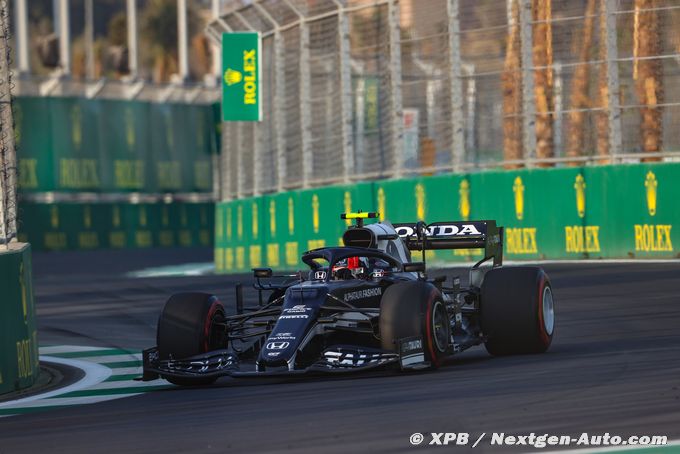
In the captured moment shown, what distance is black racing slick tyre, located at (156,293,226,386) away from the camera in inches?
472

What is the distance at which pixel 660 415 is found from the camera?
8211 mm

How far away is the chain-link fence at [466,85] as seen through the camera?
24.5m

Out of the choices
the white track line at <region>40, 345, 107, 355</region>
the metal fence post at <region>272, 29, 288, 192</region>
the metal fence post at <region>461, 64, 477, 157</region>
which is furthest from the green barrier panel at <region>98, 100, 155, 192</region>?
the white track line at <region>40, 345, 107, 355</region>

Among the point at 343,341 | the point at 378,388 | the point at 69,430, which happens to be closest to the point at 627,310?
Answer: the point at 343,341

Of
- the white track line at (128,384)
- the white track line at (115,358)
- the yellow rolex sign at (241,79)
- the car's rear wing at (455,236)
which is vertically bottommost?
the white track line at (115,358)

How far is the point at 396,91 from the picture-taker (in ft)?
93.7

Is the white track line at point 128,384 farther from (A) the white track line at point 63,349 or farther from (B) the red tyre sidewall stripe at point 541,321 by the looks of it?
(A) the white track line at point 63,349

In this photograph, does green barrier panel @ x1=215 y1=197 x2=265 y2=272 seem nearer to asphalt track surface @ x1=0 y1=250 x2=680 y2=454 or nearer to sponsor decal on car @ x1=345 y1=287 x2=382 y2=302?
asphalt track surface @ x1=0 y1=250 x2=680 y2=454

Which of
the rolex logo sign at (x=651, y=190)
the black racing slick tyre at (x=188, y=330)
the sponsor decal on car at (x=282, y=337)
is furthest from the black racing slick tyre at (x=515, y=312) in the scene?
the rolex logo sign at (x=651, y=190)

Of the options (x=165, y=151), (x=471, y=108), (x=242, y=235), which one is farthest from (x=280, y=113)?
(x=165, y=151)

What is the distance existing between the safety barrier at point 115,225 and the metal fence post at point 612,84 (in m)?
30.8

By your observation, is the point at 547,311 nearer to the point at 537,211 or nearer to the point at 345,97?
the point at 537,211

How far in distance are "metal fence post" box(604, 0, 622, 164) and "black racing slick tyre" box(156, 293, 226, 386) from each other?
13.7 metres

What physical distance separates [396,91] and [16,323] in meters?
17.1
